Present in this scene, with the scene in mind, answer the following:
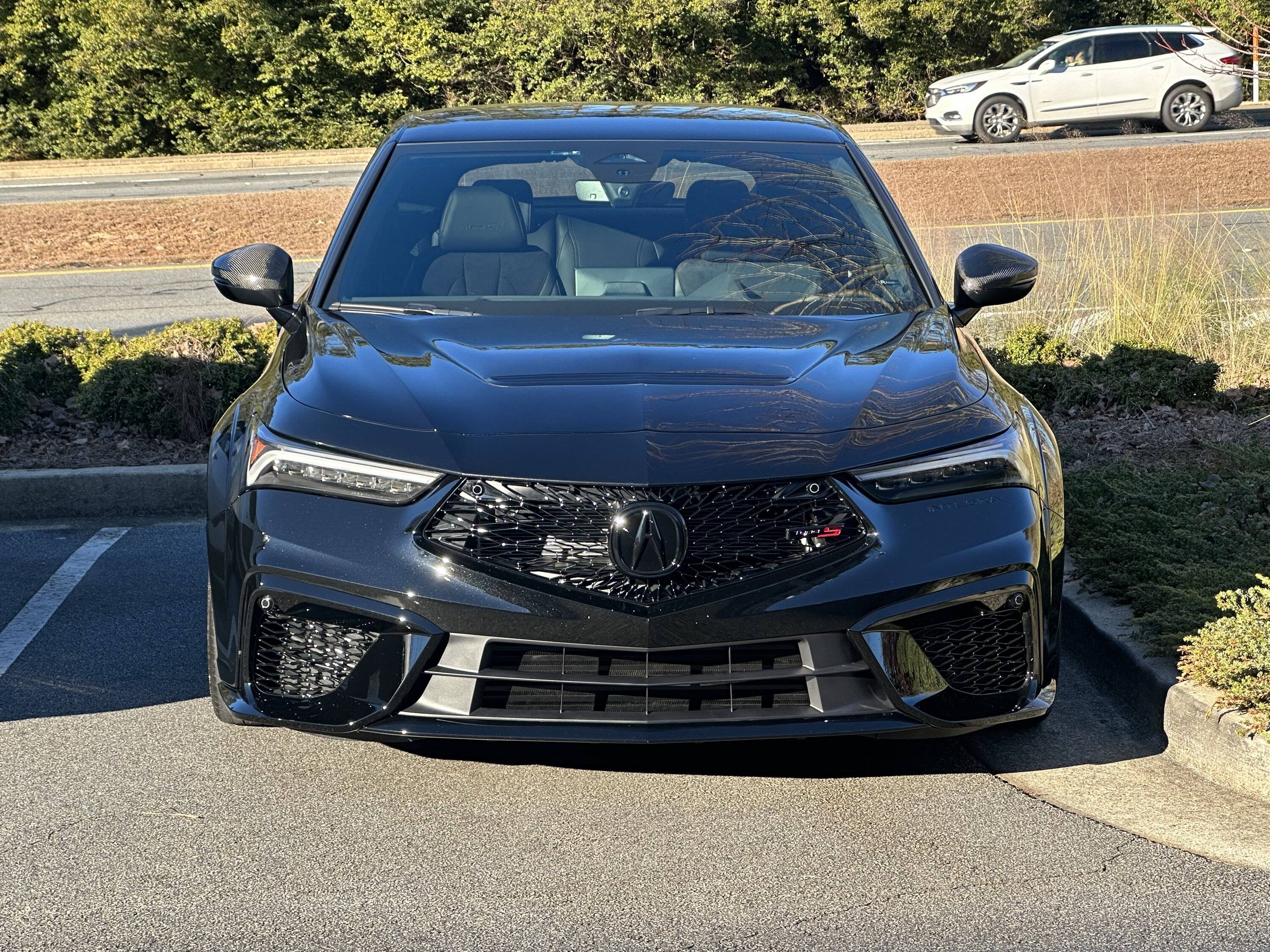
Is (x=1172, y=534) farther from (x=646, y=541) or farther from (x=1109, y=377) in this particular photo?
(x=1109, y=377)

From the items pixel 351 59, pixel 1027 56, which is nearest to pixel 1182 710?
pixel 1027 56

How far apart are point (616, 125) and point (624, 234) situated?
0.63 m

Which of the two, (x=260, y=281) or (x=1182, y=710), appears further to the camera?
(x=260, y=281)

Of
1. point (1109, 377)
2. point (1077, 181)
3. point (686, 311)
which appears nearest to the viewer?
point (686, 311)

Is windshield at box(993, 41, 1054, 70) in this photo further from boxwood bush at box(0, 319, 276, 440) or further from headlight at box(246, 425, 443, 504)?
headlight at box(246, 425, 443, 504)

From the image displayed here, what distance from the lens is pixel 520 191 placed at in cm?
502

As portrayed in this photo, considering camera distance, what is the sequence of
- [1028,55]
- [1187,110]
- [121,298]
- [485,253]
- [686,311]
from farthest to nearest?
[1028,55] < [1187,110] < [121,298] < [485,253] < [686,311]

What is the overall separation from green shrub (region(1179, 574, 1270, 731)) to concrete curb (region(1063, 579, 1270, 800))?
0.04m

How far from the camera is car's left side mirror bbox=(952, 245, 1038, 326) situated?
4.65 meters

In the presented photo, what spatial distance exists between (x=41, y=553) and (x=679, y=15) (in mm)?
28227

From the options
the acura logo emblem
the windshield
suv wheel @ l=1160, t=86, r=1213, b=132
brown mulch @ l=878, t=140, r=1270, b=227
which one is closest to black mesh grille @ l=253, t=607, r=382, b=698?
the acura logo emblem

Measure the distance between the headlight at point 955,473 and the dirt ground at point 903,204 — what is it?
933 centimetres

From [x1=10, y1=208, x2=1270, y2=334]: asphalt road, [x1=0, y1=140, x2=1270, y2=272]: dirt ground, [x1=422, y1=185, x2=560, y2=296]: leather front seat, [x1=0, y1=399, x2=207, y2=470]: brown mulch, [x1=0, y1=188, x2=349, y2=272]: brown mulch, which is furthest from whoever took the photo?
[x1=0, y1=188, x2=349, y2=272]: brown mulch

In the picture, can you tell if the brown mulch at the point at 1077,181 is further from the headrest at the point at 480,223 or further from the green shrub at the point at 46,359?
the headrest at the point at 480,223
